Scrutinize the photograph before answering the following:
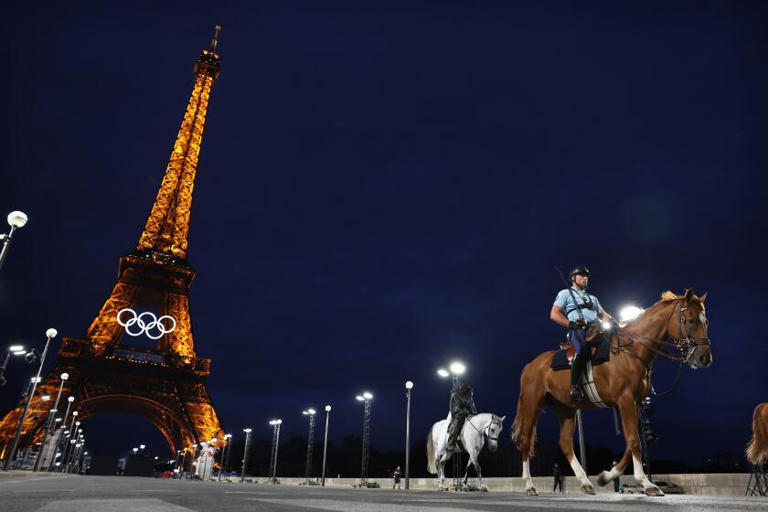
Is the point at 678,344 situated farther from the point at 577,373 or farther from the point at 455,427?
the point at 455,427

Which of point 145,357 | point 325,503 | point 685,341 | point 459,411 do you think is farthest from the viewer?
point 145,357

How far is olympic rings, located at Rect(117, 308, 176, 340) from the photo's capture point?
55406 mm

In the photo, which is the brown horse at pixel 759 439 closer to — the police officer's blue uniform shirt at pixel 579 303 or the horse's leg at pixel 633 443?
the police officer's blue uniform shirt at pixel 579 303

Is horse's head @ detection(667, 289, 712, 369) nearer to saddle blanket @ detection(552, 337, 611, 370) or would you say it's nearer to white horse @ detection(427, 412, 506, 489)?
saddle blanket @ detection(552, 337, 611, 370)

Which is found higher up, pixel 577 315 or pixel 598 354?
pixel 577 315

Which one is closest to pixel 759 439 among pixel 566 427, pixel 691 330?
pixel 566 427

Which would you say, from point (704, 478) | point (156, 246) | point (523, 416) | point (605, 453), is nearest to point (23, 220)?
point (523, 416)

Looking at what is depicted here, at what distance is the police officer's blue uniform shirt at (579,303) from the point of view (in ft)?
26.7

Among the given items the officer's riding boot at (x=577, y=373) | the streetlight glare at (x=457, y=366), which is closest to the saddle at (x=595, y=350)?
the officer's riding boot at (x=577, y=373)

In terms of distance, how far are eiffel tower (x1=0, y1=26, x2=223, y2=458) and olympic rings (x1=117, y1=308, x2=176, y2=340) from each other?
0.10 m

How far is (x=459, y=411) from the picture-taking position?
15.9 m

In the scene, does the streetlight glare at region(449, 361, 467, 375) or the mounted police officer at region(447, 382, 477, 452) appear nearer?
the mounted police officer at region(447, 382, 477, 452)

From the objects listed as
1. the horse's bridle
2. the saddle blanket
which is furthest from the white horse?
the horse's bridle

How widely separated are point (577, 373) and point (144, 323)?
59673 millimetres
